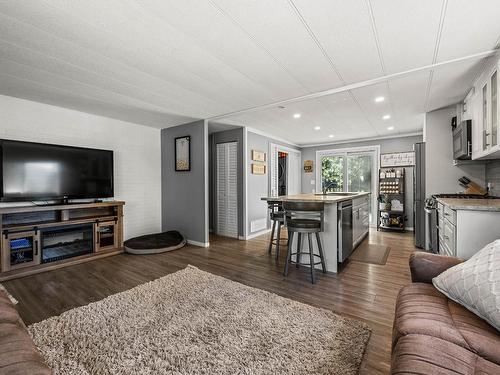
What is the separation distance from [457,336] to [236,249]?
3.46 metres

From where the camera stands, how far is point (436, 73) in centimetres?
264

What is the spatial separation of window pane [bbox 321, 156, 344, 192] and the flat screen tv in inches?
227

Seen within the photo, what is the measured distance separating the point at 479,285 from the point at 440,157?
143 inches

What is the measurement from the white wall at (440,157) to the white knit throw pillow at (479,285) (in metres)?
3.23

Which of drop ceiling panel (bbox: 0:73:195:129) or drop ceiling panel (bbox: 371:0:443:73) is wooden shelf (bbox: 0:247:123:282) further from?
drop ceiling panel (bbox: 371:0:443:73)

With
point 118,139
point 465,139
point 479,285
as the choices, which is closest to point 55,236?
point 118,139

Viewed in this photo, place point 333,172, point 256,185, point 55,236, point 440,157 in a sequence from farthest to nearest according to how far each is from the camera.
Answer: point 333,172 < point 256,185 < point 440,157 < point 55,236

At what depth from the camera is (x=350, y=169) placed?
677 centimetres

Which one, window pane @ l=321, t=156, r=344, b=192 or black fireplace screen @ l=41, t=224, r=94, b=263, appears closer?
black fireplace screen @ l=41, t=224, r=94, b=263

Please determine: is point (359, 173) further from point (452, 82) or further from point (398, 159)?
point (452, 82)

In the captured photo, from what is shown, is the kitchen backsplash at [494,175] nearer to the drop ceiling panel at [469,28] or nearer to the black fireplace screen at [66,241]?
the drop ceiling panel at [469,28]

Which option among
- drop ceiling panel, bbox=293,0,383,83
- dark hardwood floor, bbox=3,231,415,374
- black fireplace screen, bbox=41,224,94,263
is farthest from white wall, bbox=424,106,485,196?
black fireplace screen, bbox=41,224,94,263

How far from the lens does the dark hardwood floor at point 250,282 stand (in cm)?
206

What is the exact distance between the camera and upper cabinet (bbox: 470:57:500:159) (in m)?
2.25
